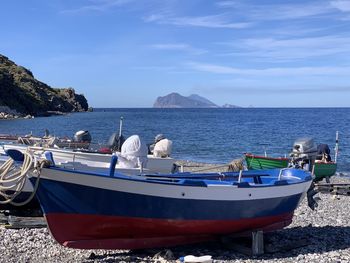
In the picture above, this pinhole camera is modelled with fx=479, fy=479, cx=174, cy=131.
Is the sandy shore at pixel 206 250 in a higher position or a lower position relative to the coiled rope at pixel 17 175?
lower

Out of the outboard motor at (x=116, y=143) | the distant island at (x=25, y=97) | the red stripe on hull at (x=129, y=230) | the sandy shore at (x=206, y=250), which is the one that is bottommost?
the sandy shore at (x=206, y=250)

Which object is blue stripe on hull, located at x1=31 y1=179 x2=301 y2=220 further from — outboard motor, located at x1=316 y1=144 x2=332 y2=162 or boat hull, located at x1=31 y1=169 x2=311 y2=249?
outboard motor, located at x1=316 y1=144 x2=332 y2=162

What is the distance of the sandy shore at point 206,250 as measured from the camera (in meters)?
10.3

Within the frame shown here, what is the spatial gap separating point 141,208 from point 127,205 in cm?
31

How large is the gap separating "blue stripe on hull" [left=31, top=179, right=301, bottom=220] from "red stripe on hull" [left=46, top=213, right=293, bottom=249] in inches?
4.9

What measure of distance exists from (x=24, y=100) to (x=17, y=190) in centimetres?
11648

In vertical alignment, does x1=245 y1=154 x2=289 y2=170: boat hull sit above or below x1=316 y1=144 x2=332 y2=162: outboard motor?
below

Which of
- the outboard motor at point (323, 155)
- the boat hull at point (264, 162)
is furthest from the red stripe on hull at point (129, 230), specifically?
the outboard motor at point (323, 155)

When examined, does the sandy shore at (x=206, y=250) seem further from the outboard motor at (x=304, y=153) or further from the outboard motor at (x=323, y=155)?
the outboard motor at (x=323, y=155)

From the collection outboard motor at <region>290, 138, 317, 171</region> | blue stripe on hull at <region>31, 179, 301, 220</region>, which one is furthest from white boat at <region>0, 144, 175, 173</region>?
blue stripe on hull at <region>31, 179, 301, 220</region>

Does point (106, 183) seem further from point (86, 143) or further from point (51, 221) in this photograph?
point (86, 143)

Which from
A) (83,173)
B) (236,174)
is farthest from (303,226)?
(83,173)

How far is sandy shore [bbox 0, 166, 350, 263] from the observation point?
10281 millimetres

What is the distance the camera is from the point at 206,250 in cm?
1102
